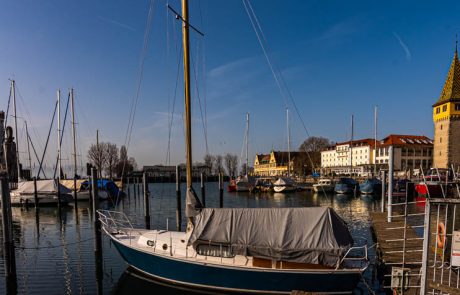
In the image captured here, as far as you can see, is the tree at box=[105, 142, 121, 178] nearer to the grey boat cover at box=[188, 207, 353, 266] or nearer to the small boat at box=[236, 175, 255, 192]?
the small boat at box=[236, 175, 255, 192]

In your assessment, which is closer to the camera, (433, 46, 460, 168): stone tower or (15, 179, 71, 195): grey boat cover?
(15, 179, 71, 195): grey boat cover

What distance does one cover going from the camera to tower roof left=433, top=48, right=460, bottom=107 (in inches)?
2593

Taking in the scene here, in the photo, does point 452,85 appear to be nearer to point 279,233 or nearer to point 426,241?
point 279,233

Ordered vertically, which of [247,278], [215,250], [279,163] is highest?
[215,250]

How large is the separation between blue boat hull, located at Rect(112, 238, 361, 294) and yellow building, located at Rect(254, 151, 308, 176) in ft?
312

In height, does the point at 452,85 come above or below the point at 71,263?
above

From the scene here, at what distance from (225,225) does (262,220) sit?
4.56ft

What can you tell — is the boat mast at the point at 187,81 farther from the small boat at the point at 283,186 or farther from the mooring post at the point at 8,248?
the small boat at the point at 283,186

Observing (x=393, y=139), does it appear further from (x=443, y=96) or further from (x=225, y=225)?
(x=225, y=225)

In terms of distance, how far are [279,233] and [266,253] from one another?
828 millimetres

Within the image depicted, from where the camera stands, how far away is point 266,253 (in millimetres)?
9883

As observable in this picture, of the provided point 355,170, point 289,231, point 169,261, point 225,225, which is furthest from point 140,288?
point 355,170

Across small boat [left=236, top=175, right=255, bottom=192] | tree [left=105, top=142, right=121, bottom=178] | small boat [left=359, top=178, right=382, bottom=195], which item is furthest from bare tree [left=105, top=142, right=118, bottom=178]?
small boat [left=359, top=178, right=382, bottom=195]

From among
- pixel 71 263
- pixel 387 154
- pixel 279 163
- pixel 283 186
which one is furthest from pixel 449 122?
pixel 71 263
